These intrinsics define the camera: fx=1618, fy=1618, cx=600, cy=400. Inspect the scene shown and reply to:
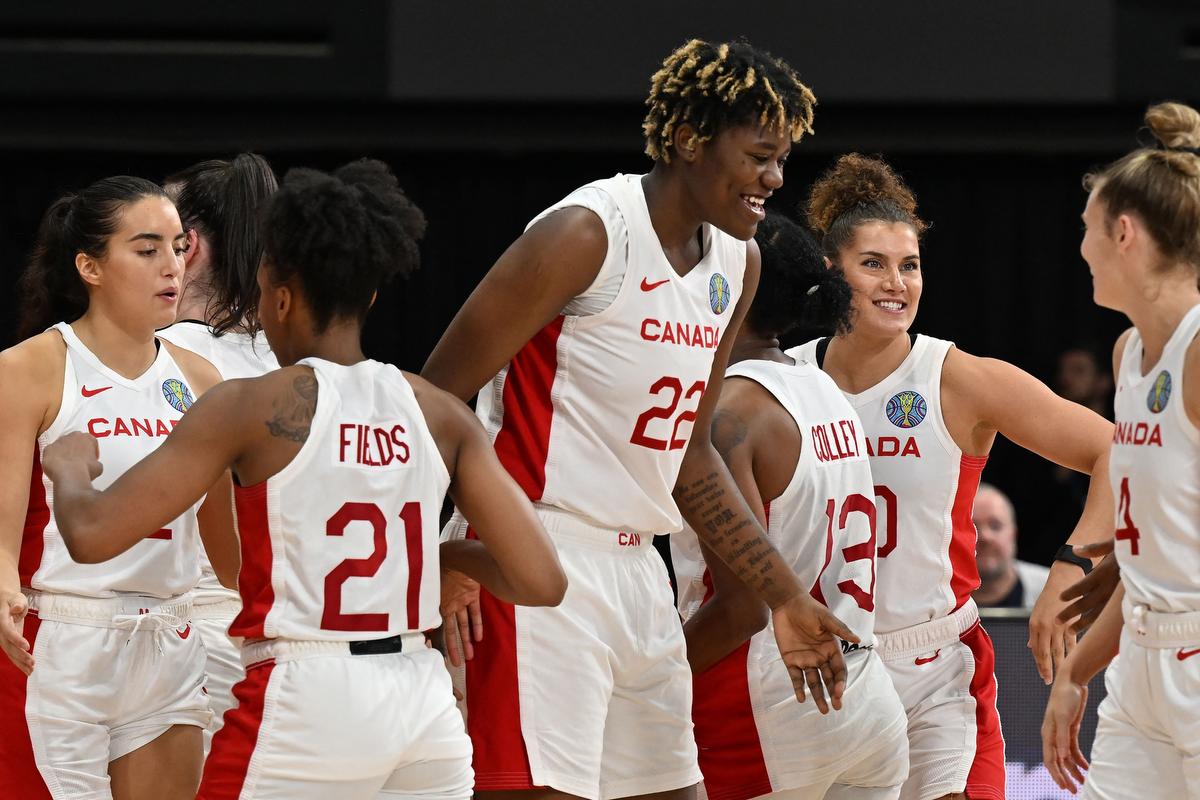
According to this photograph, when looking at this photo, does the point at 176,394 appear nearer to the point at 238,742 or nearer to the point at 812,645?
the point at 238,742

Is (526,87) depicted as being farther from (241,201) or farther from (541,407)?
(541,407)

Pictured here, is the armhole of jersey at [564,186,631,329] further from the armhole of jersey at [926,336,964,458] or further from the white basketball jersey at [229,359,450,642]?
the armhole of jersey at [926,336,964,458]

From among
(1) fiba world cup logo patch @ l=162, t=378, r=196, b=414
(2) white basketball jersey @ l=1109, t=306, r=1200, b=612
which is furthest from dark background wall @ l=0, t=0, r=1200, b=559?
(2) white basketball jersey @ l=1109, t=306, r=1200, b=612

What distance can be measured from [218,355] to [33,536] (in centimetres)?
71

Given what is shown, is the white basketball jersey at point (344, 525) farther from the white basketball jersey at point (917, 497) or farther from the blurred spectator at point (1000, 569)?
the blurred spectator at point (1000, 569)

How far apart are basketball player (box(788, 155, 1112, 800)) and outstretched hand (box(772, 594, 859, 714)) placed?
0.61 m

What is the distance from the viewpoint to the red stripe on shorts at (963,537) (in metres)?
Result: 3.80

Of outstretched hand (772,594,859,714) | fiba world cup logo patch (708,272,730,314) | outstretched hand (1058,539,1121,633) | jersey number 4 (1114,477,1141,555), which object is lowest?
outstretched hand (772,594,859,714)

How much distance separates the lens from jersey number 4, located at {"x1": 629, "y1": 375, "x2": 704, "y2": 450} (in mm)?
2984

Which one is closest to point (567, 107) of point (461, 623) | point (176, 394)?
point (176, 394)

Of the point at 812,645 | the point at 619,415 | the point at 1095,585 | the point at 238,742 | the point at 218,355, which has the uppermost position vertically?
the point at 218,355

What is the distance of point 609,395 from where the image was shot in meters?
2.96

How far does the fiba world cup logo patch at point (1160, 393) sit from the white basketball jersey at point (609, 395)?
0.82m

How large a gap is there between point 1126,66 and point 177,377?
517 cm
